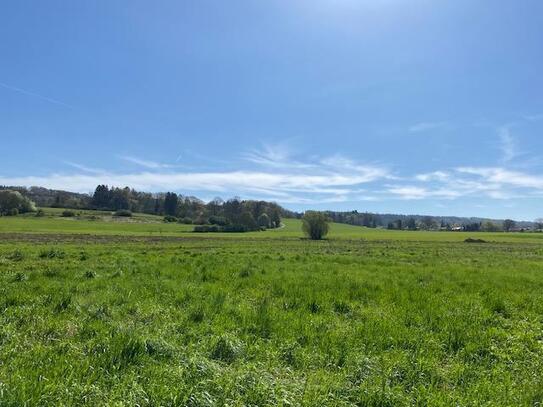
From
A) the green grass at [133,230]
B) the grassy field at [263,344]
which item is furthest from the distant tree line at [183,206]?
the grassy field at [263,344]

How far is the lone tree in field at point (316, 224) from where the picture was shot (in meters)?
91.5

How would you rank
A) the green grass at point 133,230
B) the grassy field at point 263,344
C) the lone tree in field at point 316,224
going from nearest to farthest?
the grassy field at point 263,344 → the green grass at point 133,230 → the lone tree in field at point 316,224

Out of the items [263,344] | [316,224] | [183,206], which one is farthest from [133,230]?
[263,344]

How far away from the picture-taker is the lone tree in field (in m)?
91.5

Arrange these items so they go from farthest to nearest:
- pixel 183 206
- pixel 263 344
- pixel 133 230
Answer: pixel 183 206
pixel 133 230
pixel 263 344

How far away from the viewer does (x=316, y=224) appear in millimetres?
91688

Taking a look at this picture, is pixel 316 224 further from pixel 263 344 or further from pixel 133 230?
pixel 263 344

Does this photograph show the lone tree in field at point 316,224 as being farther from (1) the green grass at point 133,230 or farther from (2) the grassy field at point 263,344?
(2) the grassy field at point 263,344

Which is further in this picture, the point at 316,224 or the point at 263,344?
the point at 316,224

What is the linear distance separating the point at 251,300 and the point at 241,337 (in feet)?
11.9

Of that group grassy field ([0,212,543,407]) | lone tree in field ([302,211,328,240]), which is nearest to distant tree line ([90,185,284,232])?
lone tree in field ([302,211,328,240])

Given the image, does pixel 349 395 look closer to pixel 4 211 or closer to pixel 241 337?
pixel 241 337

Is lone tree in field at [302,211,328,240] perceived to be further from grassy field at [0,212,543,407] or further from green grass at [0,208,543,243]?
grassy field at [0,212,543,407]

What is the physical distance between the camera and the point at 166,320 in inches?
341
